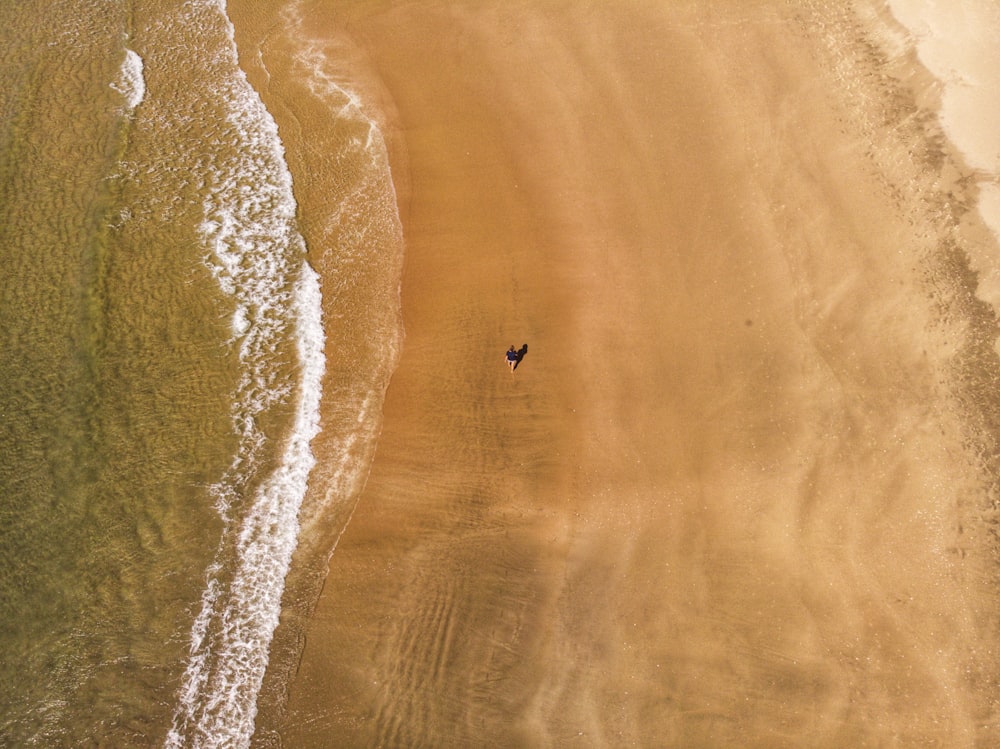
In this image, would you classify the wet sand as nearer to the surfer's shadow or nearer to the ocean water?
the surfer's shadow

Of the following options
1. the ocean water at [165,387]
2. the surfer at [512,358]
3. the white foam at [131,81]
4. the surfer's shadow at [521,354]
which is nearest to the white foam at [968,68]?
the surfer's shadow at [521,354]

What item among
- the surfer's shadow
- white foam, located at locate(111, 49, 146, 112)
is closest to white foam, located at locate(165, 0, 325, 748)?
white foam, located at locate(111, 49, 146, 112)

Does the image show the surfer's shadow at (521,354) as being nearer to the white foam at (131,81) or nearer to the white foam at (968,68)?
the white foam at (968,68)

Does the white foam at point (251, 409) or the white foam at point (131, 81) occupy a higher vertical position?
the white foam at point (131, 81)

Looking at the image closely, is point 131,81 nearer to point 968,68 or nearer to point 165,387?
point 165,387

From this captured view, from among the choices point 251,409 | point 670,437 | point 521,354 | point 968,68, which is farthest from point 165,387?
point 968,68

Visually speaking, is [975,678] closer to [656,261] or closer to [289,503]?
[656,261]
